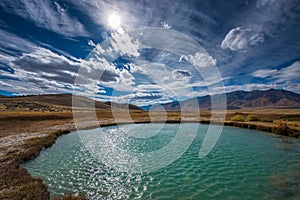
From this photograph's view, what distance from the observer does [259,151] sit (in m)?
21.9

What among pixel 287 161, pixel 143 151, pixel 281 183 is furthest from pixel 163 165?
pixel 287 161

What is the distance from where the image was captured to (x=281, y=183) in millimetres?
12523

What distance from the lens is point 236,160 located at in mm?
18438

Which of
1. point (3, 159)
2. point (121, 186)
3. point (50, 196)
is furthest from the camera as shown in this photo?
point (3, 159)

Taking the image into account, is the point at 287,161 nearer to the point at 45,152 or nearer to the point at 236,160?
the point at 236,160

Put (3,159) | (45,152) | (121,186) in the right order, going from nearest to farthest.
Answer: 1. (121,186)
2. (3,159)
3. (45,152)

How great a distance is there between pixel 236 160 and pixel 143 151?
11183 millimetres

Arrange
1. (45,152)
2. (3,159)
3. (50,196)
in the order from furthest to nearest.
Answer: (45,152) < (3,159) < (50,196)

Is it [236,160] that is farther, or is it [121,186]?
[236,160]

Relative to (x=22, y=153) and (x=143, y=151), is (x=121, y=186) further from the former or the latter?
(x=22, y=153)

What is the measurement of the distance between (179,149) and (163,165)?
22.9ft

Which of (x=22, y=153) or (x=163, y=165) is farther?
(x=22, y=153)

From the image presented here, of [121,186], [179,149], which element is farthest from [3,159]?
[179,149]

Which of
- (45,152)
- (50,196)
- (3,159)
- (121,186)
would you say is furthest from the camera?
(45,152)
